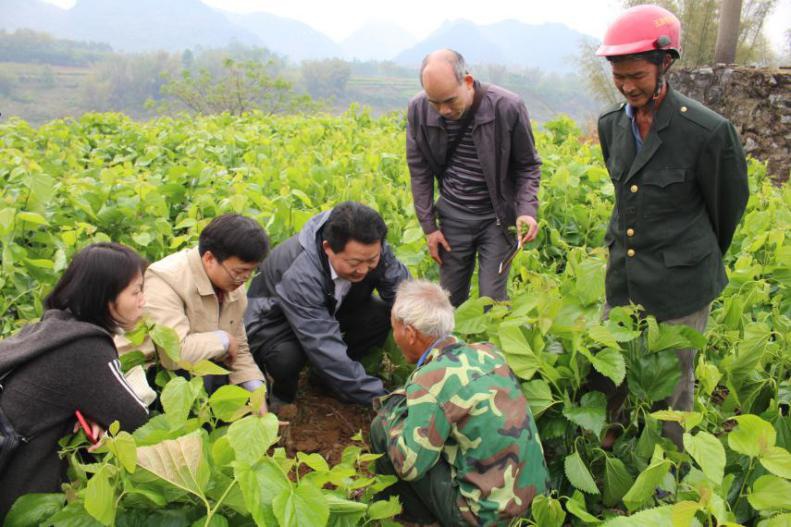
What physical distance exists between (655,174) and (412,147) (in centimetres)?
146

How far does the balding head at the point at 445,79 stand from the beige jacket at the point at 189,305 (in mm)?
1274

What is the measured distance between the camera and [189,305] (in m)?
2.66

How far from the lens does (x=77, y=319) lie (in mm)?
1986

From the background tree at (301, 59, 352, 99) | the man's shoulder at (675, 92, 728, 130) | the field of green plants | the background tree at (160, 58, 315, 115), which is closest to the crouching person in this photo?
the field of green plants

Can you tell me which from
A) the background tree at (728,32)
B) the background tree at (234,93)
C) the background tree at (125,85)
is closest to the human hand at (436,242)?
the background tree at (728,32)

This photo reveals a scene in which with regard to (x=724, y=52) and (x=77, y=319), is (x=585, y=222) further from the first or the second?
(x=724, y=52)

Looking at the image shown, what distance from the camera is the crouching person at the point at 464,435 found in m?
2.00

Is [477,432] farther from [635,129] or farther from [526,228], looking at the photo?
[526,228]

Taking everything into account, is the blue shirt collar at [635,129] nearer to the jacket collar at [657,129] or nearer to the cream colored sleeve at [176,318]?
the jacket collar at [657,129]

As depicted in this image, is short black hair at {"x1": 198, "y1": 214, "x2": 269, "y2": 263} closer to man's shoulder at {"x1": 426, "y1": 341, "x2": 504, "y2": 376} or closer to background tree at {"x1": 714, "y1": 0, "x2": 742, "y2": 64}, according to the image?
man's shoulder at {"x1": 426, "y1": 341, "x2": 504, "y2": 376}

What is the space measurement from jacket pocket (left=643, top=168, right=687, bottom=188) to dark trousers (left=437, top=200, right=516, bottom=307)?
1.13 metres

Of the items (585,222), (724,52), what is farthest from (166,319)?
(724,52)

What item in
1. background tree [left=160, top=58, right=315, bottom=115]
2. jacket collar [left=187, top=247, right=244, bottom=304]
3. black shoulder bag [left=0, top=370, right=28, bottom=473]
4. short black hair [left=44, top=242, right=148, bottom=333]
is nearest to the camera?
black shoulder bag [left=0, top=370, right=28, bottom=473]

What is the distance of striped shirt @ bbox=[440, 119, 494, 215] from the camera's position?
11.0ft
